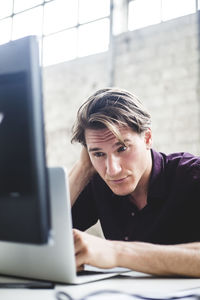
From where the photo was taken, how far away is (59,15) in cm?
430

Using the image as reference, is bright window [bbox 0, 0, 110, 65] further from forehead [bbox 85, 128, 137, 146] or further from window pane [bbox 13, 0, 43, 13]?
forehead [bbox 85, 128, 137, 146]

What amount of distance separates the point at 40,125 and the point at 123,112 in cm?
85

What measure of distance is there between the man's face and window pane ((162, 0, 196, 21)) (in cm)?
263

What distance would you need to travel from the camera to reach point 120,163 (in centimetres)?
126

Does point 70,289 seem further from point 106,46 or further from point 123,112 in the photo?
point 106,46

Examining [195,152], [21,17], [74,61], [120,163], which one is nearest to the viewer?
[120,163]

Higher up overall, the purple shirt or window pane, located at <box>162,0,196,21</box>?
window pane, located at <box>162,0,196,21</box>

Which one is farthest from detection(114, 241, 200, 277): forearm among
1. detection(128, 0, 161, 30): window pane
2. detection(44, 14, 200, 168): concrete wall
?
detection(128, 0, 161, 30): window pane

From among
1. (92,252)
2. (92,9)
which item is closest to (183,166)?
(92,252)

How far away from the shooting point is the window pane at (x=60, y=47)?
4.22m

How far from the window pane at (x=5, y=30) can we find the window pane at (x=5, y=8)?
8 centimetres

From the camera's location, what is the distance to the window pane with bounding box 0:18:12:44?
14.9 ft

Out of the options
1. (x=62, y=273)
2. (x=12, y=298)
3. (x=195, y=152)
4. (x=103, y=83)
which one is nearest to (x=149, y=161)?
(x=62, y=273)

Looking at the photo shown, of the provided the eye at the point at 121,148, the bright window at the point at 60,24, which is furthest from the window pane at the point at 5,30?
the eye at the point at 121,148
